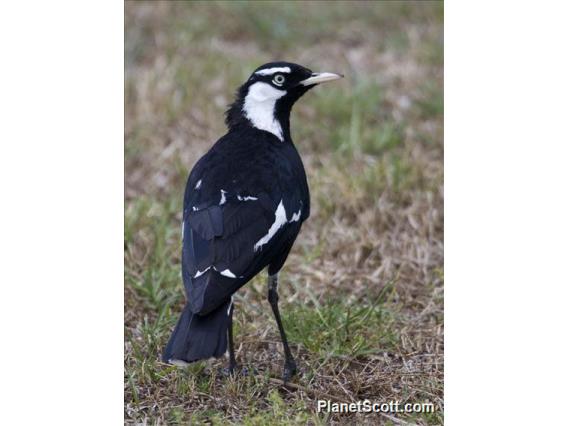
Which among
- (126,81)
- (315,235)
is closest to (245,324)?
(315,235)

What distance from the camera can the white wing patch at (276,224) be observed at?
3049 millimetres

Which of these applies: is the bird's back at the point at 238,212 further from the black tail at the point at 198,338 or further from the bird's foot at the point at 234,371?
the bird's foot at the point at 234,371

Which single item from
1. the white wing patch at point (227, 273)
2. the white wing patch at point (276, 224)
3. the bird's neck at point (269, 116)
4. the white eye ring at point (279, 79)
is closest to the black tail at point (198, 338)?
the white wing patch at point (227, 273)

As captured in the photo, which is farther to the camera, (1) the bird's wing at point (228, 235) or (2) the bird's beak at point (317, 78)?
(2) the bird's beak at point (317, 78)

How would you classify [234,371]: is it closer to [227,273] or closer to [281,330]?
[281,330]

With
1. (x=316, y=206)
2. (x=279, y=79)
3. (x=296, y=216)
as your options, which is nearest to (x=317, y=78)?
(x=279, y=79)

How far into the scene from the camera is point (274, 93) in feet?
11.5

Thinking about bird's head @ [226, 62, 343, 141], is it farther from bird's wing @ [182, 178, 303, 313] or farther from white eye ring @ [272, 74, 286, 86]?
bird's wing @ [182, 178, 303, 313]

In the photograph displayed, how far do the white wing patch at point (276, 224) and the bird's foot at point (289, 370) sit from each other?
491mm

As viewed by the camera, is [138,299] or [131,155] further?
[131,155]

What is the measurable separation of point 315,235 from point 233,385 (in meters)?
1.15

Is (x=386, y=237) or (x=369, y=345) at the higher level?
(x=386, y=237)

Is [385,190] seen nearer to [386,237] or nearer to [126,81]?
[386,237]

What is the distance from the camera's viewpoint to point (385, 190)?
4.27 m
